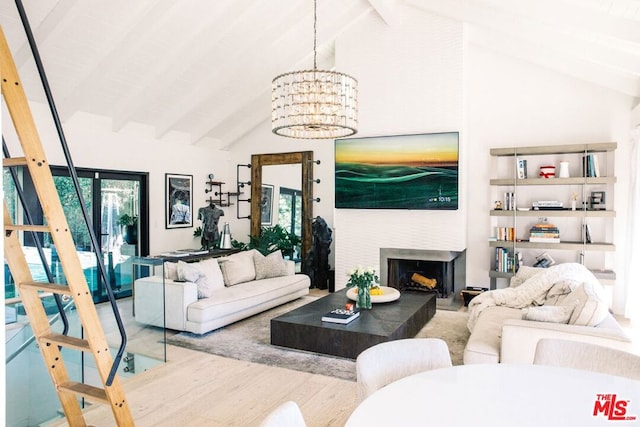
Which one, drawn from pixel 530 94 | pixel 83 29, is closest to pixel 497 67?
pixel 530 94

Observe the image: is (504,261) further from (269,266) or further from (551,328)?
(551,328)

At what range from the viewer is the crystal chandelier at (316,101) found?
164 inches

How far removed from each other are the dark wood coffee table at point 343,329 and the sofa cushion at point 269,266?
1.56 m

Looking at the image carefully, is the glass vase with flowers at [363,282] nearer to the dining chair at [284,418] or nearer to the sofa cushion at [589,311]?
the sofa cushion at [589,311]

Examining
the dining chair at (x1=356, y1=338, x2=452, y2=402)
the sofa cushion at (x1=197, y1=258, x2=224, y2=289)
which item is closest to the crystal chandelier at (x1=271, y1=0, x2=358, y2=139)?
the sofa cushion at (x1=197, y1=258, x2=224, y2=289)

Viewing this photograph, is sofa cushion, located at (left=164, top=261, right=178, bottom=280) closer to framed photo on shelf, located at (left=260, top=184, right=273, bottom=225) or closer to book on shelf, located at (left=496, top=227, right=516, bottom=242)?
framed photo on shelf, located at (left=260, top=184, right=273, bottom=225)

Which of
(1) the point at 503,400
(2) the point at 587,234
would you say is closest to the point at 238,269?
(2) the point at 587,234

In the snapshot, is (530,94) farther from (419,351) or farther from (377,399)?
(377,399)

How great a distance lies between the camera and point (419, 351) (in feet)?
6.73

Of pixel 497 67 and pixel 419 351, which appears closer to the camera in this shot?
pixel 419 351

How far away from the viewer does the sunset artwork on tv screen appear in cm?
620

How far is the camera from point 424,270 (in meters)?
6.84

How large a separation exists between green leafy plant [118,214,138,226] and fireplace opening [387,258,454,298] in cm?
381

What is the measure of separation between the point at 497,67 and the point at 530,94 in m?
0.58
